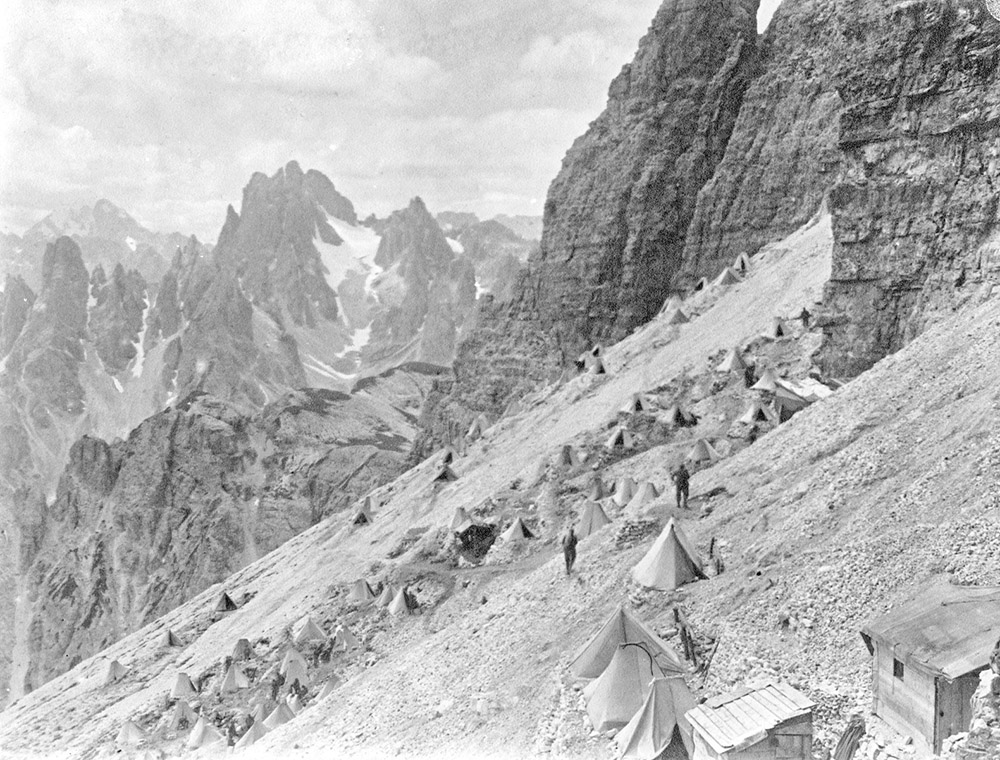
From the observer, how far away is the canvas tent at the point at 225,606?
51312mm

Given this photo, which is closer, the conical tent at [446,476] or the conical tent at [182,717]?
the conical tent at [182,717]

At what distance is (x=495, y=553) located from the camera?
34.1 meters

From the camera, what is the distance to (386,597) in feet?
111

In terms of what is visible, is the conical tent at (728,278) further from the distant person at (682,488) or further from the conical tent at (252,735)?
the conical tent at (252,735)

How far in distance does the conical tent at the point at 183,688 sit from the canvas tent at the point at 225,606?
46.1 feet

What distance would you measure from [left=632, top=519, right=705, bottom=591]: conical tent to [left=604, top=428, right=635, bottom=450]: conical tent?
1922 centimetres

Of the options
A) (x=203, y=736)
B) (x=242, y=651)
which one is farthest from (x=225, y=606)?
(x=203, y=736)

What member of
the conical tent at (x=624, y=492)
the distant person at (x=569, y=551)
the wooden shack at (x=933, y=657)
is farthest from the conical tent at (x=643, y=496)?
the wooden shack at (x=933, y=657)

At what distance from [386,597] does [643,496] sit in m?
9.69

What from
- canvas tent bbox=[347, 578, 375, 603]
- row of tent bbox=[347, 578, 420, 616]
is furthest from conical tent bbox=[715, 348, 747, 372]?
canvas tent bbox=[347, 578, 375, 603]

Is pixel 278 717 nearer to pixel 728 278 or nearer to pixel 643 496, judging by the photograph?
pixel 643 496

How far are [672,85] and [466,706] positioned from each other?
69.5 meters

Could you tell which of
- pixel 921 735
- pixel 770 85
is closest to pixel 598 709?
pixel 921 735

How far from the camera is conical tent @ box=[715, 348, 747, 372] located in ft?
139
